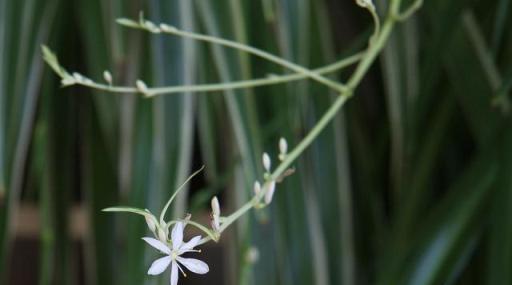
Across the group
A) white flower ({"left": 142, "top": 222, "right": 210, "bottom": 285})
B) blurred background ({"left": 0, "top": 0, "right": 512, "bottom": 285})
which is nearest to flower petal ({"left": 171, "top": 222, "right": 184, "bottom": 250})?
white flower ({"left": 142, "top": 222, "right": 210, "bottom": 285})

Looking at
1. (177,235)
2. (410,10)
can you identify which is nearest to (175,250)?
(177,235)

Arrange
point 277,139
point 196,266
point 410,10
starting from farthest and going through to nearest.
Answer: point 277,139
point 410,10
point 196,266

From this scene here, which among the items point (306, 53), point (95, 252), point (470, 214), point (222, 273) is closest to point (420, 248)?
point (470, 214)

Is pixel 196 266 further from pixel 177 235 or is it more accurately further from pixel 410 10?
pixel 410 10

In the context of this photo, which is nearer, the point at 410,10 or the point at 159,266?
the point at 159,266

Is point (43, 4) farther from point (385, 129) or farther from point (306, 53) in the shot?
point (385, 129)

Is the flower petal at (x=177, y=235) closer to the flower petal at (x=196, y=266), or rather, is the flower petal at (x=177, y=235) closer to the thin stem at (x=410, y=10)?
the flower petal at (x=196, y=266)

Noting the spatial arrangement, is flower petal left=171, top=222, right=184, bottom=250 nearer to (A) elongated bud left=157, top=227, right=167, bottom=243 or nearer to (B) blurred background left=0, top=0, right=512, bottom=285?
(A) elongated bud left=157, top=227, right=167, bottom=243
